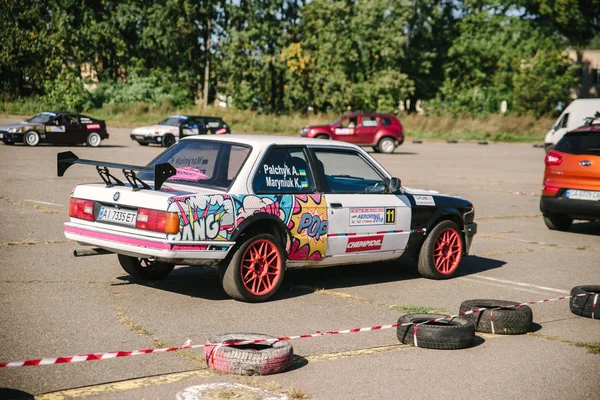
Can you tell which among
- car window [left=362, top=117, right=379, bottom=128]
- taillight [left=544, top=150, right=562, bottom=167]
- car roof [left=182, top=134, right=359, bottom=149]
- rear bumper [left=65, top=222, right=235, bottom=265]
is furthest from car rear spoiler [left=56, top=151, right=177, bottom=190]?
car window [left=362, top=117, right=379, bottom=128]

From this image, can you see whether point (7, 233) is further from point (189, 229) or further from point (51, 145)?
point (51, 145)

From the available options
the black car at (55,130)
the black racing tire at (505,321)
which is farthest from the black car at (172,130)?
the black racing tire at (505,321)

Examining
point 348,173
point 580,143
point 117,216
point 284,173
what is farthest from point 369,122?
point 117,216

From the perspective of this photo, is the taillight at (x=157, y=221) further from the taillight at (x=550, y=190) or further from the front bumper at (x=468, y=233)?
the taillight at (x=550, y=190)

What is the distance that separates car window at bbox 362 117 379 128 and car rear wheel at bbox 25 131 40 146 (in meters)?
14.6

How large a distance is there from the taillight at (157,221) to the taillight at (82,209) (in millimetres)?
694

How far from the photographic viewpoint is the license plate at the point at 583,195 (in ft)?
42.5

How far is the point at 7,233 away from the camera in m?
10.9

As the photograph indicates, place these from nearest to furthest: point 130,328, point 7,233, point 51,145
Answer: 1. point 130,328
2. point 7,233
3. point 51,145

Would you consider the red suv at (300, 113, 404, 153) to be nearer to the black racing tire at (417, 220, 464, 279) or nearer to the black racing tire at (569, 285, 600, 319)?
the black racing tire at (417, 220, 464, 279)

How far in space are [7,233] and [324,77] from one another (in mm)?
55615

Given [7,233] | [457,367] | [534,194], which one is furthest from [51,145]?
[457,367]

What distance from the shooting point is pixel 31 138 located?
3053 cm

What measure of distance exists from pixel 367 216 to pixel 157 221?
94.8 inches
